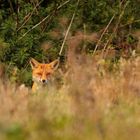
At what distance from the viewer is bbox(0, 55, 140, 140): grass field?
5.64 m

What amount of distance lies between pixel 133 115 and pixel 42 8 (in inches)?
398

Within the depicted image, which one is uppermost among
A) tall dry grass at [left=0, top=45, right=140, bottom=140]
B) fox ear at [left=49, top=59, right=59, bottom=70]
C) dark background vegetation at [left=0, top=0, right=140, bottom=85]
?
dark background vegetation at [left=0, top=0, right=140, bottom=85]

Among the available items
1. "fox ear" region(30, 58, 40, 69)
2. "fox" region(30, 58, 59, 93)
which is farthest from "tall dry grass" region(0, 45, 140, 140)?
"fox ear" region(30, 58, 40, 69)

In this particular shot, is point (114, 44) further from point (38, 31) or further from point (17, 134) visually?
point (17, 134)

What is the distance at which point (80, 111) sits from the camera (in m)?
6.26

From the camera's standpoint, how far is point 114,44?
15.7 m

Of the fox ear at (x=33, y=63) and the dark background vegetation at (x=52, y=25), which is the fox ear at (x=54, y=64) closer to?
the fox ear at (x=33, y=63)

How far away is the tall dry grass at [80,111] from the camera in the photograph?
5.64m

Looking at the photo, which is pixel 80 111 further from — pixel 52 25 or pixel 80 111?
pixel 52 25

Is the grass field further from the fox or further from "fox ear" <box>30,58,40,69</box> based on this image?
"fox ear" <box>30,58,40,69</box>

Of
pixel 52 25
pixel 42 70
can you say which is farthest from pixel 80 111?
pixel 52 25

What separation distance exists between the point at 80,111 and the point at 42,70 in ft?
26.1

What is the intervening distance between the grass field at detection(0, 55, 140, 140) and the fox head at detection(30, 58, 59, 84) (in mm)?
4944

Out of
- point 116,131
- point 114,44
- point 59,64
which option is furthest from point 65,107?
point 114,44
